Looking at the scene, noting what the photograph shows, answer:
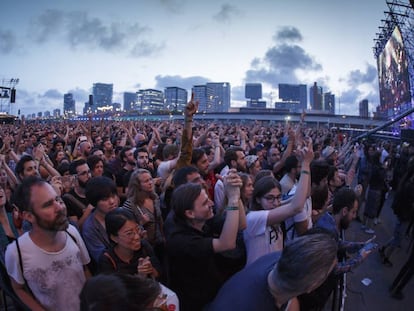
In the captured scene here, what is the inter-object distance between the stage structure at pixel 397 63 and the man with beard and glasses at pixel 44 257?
38811 millimetres

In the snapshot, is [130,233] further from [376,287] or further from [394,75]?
[394,75]

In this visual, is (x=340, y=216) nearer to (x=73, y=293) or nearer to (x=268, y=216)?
(x=268, y=216)

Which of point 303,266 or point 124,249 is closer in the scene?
point 303,266

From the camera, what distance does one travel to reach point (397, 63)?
4316cm

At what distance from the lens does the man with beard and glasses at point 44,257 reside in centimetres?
235

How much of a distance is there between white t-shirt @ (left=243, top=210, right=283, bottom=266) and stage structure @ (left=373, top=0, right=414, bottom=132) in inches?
1481

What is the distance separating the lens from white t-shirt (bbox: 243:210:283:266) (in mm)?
2834

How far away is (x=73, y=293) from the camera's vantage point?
2.47 meters

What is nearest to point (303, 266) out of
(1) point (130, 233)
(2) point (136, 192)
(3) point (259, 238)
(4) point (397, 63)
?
(3) point (259, 238)

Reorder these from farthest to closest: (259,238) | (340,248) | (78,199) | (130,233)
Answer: (78,199), (340,248), (259,238), (130,233)

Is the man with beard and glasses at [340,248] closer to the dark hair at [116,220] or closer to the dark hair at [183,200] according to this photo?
the dark hair at [183,200]

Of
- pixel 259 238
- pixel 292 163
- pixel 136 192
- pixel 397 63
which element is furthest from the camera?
pixel 397 63

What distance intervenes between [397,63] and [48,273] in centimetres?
4979

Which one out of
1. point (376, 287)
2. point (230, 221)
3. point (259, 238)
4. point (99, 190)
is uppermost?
point (99, 190)
